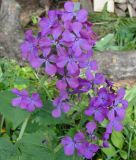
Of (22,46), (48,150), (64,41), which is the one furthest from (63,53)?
(48,150)

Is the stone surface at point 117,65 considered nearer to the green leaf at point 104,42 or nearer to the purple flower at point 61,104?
the green leaf at point 104,42

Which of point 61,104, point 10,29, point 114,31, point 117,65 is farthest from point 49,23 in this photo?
point 114,31

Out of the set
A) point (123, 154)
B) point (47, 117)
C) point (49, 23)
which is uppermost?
point (49, 23)

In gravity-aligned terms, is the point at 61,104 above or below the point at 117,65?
above

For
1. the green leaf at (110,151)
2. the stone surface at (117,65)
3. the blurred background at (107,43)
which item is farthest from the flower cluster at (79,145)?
the stone surface at (117,65)

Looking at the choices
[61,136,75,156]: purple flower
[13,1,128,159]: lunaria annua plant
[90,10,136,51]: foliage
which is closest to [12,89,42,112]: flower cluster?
[13,1,128,159]: lunaria annua plant

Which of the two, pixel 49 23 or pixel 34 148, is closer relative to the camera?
pixel 49 23

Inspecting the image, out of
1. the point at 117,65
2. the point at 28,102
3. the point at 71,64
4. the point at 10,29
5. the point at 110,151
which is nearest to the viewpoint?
the point at 71,64

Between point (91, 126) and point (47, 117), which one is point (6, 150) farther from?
point (91, 126)
